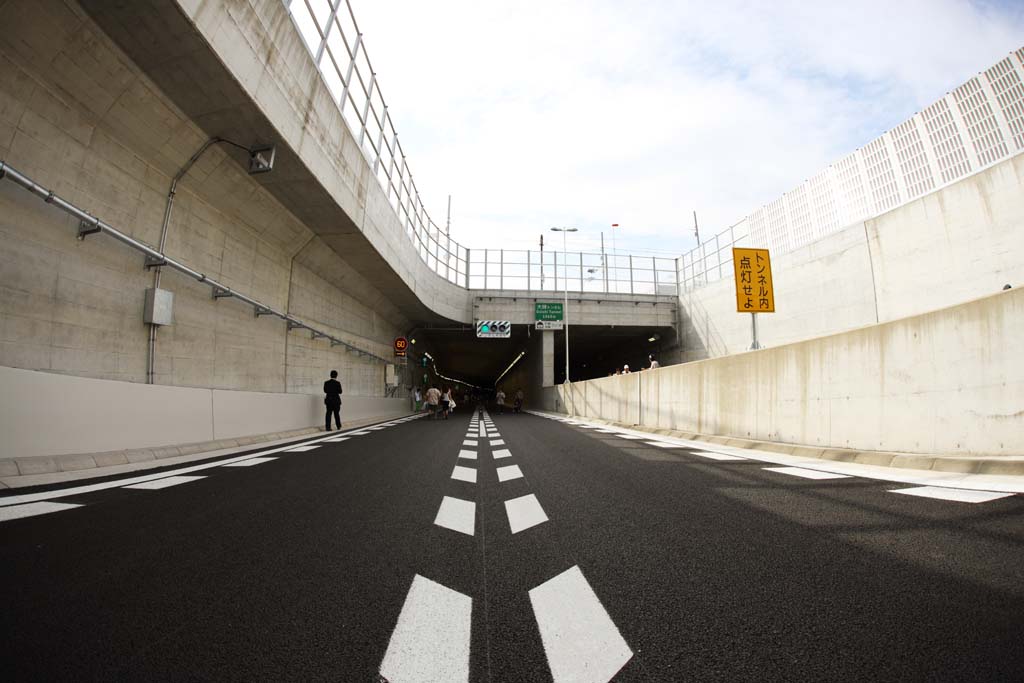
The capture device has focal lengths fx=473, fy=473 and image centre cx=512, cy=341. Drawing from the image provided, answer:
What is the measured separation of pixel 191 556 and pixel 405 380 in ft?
98.9

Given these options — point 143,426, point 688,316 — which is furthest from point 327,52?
point 688,316

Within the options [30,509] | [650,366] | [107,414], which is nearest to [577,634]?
[30,509]

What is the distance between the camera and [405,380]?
32375mm

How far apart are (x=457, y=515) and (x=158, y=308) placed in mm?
8483

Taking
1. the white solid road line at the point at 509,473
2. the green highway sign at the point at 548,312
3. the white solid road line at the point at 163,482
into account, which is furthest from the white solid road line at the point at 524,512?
the green highway sign at the point at 548,312

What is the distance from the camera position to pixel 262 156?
1000cm

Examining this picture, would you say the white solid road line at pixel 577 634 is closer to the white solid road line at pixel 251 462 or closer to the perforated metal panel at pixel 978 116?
the white solid road line at pixel 251 462

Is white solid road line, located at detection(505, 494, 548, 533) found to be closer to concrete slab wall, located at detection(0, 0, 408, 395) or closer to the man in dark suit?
concrete slab wall, located at detection(0, 0, 408, 395)

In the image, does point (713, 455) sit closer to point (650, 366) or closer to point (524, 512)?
point (524, 512)

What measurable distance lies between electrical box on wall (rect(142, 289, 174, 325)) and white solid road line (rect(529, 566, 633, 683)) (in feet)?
32.1

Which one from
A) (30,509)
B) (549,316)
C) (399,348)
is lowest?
(30,509)

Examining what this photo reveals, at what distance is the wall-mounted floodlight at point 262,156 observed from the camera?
9.98 metres

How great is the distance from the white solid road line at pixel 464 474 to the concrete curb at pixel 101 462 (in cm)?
429

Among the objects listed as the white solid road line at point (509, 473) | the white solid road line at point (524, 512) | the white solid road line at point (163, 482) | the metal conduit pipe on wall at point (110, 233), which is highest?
the metal conduit pipe on wall at point (110, 233)
